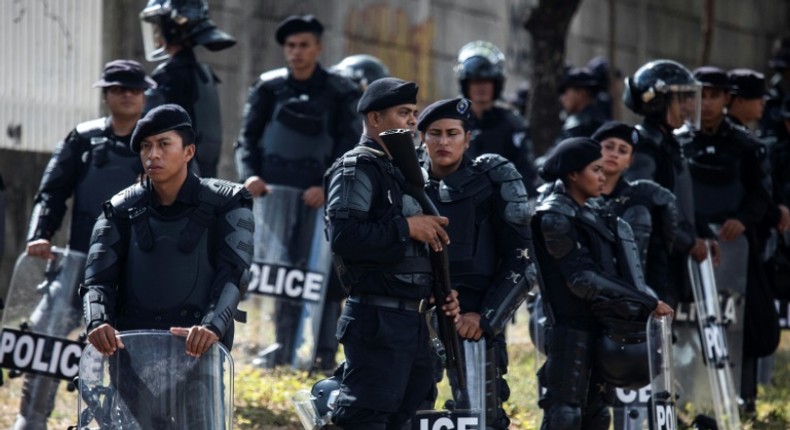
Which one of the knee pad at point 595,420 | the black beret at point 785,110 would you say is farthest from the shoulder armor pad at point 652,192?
the black beret at point 785,110

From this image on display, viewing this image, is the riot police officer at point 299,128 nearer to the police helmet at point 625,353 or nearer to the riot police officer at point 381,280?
the police helmet at point 625,353

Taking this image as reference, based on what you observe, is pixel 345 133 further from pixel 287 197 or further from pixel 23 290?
pixel 23 290

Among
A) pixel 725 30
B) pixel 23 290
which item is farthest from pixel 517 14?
pixel 23 290

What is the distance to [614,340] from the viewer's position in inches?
313

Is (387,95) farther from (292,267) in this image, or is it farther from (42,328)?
(292,267)

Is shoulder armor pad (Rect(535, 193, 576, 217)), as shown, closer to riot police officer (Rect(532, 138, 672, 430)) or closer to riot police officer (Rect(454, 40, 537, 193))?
riot police officer (Rect(532, 138, 672, 430))

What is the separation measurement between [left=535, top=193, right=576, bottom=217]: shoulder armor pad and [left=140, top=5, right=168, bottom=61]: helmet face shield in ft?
8.59

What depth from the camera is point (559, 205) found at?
7938 millimetres

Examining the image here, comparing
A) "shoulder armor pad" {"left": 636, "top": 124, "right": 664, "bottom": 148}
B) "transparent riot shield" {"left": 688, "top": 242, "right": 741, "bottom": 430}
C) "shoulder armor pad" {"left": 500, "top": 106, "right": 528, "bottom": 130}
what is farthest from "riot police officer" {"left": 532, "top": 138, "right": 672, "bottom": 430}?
"shoulder armor pad" {"left": 500, "top": 106, "right": 528, "bottom": 130}

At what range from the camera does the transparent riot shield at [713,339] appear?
949 cm

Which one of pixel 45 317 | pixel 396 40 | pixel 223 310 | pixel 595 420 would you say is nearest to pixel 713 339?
pixel 595 420

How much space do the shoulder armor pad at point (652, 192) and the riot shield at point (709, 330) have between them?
2.88ft

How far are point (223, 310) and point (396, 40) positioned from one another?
1082 cm

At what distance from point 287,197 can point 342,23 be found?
6036mm
